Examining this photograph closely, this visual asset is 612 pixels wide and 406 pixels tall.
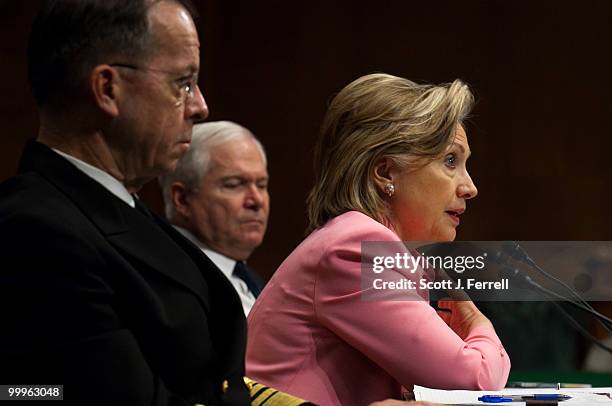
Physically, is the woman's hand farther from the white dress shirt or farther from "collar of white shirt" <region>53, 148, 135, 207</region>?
the white dress shirt

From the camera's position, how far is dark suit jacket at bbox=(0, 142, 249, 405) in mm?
1301

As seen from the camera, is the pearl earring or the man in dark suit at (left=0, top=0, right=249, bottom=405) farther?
the pearl earring

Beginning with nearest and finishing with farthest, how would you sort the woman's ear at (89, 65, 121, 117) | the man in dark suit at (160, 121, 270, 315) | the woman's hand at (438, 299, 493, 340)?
the woman's ear at (89, 65, 121, 117), the woman's hand at (438, 299, 493, 340), the man in dark suit at (160, 121, 270, 315)

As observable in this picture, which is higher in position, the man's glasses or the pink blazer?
the man's glasses

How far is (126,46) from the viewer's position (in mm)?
1508

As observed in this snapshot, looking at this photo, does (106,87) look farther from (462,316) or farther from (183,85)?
(462,316)

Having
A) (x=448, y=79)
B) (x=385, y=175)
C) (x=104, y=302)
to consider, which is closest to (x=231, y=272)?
(x=448, y=79)

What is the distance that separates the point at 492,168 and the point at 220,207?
129 cm

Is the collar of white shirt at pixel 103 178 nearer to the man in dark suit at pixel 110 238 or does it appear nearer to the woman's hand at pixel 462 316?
the man in dark suit at pixel 110 238

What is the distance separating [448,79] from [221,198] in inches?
44.4

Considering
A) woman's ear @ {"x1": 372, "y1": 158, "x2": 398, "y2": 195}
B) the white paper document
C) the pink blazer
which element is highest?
woman's ear @ {"x1": 372, "y1": 158, "x2": 398, "y2": 195}

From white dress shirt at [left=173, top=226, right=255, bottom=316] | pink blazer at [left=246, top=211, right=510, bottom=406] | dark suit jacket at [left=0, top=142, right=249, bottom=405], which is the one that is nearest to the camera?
dark suit jacket at [left=0, top=142, right=249, bottom=405]

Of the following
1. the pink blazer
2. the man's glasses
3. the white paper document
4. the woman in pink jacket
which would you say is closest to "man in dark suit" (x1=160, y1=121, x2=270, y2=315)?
the woman in pink jacket

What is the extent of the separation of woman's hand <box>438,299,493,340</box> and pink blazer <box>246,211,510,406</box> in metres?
0.06
